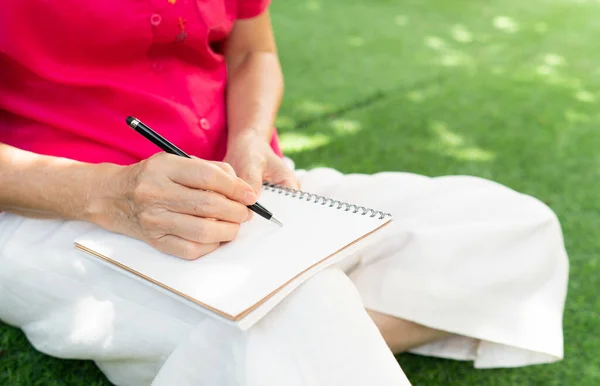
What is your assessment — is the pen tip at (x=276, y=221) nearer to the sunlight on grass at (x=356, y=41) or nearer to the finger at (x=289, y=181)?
the finger at (x=289, y=181)

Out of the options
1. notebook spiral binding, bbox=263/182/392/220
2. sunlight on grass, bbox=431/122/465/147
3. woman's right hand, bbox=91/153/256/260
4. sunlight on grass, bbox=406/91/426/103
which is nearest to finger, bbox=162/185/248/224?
woman's right hand, bbox=91/153/256/260

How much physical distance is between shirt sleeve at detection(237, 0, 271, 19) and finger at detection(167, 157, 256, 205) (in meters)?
0.64

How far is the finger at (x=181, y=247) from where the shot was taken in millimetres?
1044

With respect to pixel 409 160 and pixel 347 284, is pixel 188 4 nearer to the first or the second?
pixel 347 284

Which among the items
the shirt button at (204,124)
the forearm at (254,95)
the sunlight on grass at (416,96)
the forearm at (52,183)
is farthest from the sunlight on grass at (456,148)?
the forearm at (52,183)

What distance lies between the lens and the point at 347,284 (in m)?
1.06

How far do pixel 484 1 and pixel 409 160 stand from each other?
2.81 m

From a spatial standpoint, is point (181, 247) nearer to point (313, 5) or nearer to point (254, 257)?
point (254, 257)

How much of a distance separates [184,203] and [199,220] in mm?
36

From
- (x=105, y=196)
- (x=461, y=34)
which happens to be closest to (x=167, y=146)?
(x=105, y=196)

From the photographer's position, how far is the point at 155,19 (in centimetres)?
126

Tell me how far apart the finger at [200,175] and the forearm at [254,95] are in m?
0.38

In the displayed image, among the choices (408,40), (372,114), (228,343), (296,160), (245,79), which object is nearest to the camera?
(228,343)

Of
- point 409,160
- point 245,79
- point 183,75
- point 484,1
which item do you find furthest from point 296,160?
point 484,1
